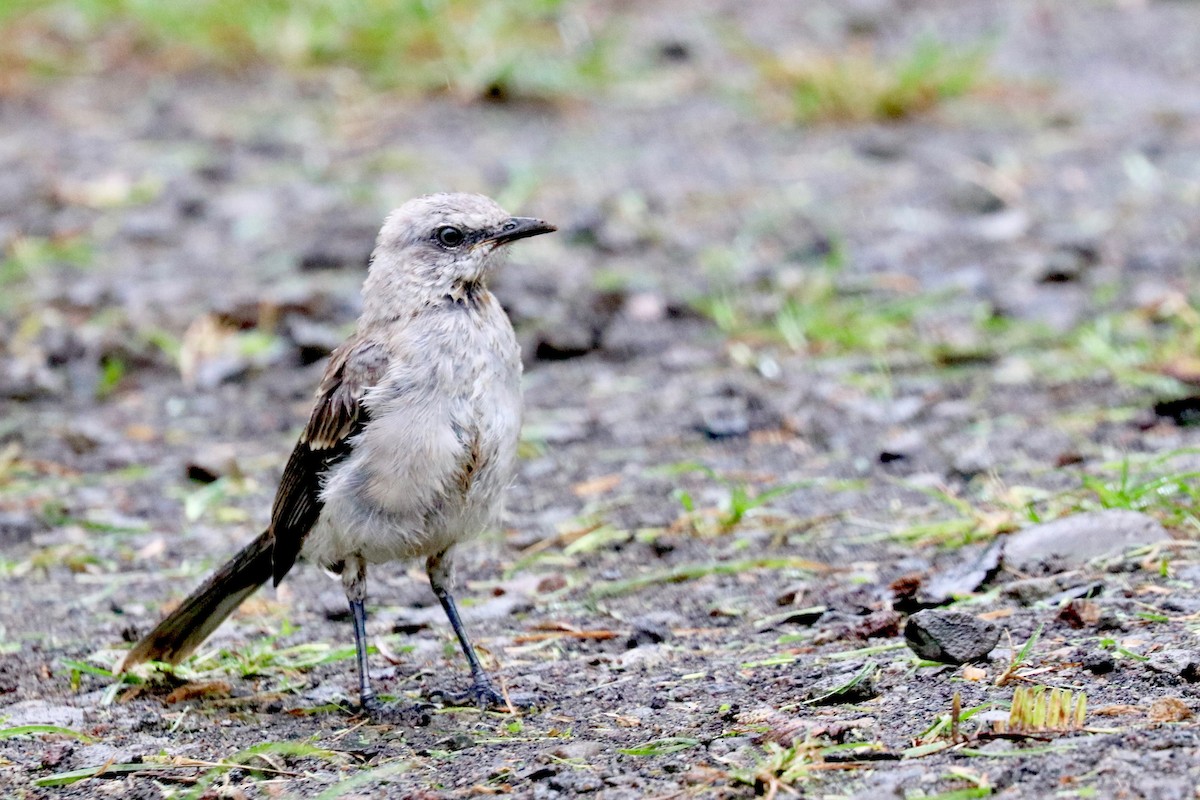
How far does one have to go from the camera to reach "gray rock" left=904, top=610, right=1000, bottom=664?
4500 millimetres

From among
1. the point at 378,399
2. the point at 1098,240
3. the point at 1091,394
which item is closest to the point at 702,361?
the point at 1091,394

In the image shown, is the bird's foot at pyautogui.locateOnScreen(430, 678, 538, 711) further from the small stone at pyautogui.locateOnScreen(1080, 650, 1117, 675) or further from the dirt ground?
the small stone at pyautogui.locateOnScreen(1080, 650, 1117, 675)

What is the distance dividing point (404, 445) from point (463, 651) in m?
0.72

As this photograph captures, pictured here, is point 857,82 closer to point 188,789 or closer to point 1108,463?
point 1108,463

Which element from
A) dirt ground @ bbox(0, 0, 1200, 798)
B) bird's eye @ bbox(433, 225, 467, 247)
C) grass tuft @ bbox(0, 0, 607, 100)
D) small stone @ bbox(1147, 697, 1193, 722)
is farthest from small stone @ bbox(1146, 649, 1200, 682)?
grass tuft @ bbox(0, 0, 607, 100)

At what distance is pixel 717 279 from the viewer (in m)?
9.23

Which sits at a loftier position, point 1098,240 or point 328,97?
point 328,97

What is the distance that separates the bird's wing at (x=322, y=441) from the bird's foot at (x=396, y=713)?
66cm

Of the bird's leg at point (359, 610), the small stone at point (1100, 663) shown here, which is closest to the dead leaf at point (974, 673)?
the small stone at point (1100, 663)

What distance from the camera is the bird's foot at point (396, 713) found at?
4.81m

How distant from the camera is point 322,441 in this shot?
17.4ft

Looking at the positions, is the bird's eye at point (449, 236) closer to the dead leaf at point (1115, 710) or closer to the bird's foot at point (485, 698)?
the bird's foot at point (485, 698)

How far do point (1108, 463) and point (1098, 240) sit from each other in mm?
3504

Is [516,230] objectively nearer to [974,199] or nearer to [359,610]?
[359,610]
